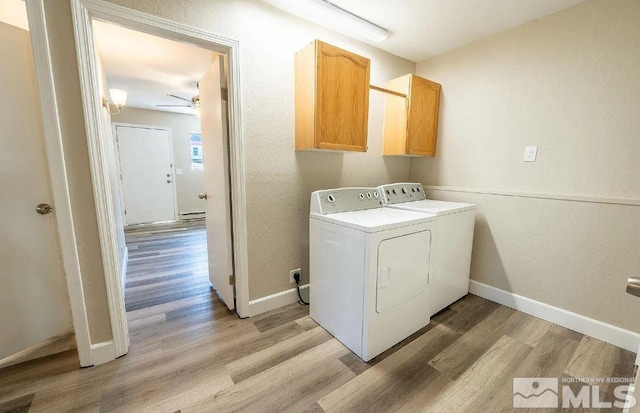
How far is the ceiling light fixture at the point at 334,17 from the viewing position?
1788 mm

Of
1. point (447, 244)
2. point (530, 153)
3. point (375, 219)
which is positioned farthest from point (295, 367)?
point (530, 153)

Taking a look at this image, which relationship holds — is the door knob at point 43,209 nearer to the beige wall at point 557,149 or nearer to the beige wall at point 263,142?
the beige wall at point 263,142

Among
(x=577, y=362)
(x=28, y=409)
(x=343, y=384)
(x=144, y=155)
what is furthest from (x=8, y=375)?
(x=144, y=155)

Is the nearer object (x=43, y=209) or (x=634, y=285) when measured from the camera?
(x=634, y=285)

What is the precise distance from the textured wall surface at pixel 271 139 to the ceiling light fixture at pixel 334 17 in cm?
6

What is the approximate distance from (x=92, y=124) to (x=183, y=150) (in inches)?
180

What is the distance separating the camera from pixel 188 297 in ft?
7.69

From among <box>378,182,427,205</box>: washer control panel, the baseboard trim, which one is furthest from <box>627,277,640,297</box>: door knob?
the baseboard trim

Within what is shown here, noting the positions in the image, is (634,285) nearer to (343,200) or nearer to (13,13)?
(343,200)

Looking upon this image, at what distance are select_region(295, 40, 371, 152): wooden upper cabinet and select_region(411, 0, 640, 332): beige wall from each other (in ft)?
3.67

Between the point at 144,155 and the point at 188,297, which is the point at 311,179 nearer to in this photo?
the point at 188,297

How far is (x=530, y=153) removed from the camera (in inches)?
80.0

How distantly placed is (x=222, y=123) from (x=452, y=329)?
2277mm

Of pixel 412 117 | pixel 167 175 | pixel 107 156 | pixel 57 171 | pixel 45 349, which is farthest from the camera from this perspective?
pixel 167 175
